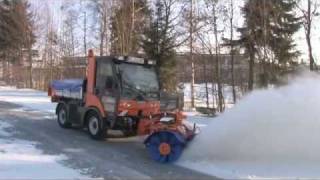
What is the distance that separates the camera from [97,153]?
12898mm

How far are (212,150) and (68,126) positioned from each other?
6648 millimetres

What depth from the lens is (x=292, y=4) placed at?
29.5 metres

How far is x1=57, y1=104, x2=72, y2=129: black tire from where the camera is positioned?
56.0 feet

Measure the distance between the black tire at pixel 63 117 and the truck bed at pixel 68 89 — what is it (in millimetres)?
405

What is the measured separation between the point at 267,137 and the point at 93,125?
18.2 ft

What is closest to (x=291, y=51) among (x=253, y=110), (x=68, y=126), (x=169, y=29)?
(x=169, y=29)

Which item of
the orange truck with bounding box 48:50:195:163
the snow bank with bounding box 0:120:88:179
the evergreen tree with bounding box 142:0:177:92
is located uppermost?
the evergreen tree with bounding box 142:0:177:92

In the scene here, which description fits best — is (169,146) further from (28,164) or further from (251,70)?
(251,70)

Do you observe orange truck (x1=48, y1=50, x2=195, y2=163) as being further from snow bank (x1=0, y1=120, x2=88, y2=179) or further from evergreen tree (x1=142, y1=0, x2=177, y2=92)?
evergreen tree (x1=142, y1=0, x2=177, y2=92)

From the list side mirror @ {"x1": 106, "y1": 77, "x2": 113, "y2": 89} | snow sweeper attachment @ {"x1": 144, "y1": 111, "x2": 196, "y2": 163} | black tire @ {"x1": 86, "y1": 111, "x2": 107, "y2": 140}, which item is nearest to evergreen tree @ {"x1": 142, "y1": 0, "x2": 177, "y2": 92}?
black tire @ {"x1": 86, "y1": 111, "x2": 107, "y2": 140}

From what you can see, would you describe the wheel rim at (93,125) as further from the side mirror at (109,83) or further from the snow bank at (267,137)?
the snow bank at (267,137)

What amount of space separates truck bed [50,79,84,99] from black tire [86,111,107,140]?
0.90 m

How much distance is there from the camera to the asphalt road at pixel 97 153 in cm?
1071

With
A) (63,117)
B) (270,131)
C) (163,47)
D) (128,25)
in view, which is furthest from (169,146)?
(128,25)
